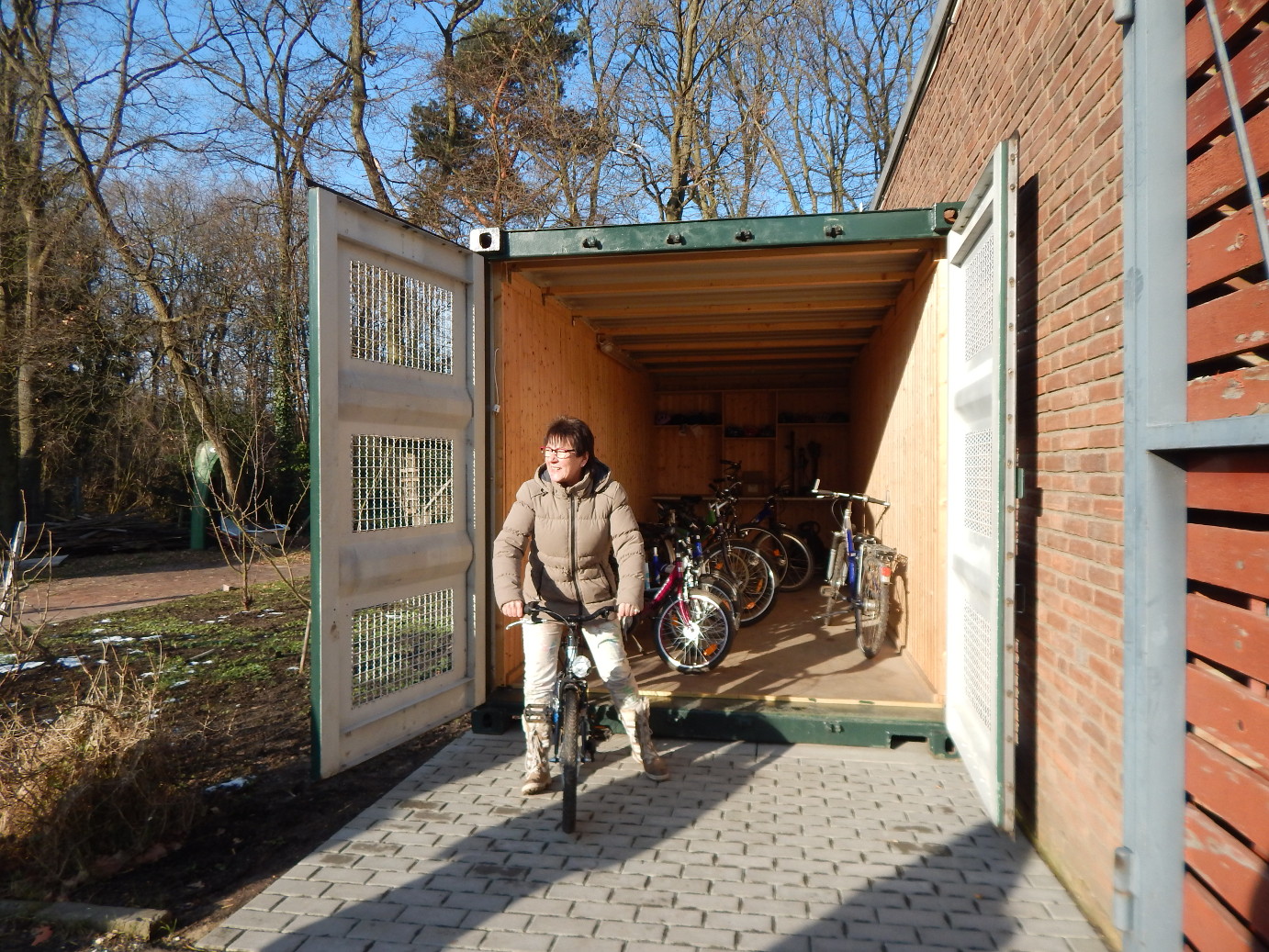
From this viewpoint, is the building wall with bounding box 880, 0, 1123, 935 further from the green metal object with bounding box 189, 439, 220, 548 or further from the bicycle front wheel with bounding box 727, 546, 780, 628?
the green metal object with bounding box 189, 439, 220, 548

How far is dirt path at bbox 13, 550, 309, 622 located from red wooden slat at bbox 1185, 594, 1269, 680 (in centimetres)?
726

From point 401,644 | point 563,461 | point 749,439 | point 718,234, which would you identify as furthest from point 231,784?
point 749,439

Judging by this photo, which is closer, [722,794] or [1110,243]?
[1110,243]

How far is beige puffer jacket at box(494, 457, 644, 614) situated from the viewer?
3.69 m

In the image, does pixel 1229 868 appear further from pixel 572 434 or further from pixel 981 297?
pixel 572 434

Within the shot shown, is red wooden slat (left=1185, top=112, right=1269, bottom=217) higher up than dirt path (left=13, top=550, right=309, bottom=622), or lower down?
higher up

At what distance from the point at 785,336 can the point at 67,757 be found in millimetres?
6361

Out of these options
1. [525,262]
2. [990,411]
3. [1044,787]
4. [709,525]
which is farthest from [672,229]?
[709,525]

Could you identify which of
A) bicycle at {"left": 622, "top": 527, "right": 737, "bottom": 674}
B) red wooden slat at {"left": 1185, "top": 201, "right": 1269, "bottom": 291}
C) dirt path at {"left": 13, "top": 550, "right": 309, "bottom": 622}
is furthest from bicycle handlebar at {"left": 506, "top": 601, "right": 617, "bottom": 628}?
dirt path at {"left": 13, "top": 550, "right": 309, "bottom": 622}

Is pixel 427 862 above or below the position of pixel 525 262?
below

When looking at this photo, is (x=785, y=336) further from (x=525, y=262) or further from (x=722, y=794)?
(x=722, y=794)

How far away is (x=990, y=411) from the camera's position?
11.0 ft

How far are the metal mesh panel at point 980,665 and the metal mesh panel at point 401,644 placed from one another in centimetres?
260

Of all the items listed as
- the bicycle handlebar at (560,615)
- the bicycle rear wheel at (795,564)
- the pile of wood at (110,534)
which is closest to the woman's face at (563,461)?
the bicycle handlebar at (560,615)
